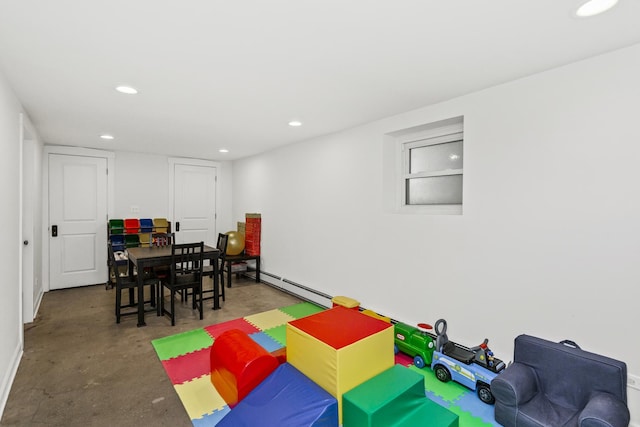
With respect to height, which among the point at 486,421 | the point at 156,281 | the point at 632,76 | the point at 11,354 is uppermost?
the point at 632,76

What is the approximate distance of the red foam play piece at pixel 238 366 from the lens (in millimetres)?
2076

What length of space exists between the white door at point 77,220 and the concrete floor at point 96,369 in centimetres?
93

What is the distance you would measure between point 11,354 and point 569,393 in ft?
13.6

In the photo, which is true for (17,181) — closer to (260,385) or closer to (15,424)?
(15,424)

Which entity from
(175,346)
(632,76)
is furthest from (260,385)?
(632,76)

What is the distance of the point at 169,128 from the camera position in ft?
13.0

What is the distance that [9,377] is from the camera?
2.40 metres

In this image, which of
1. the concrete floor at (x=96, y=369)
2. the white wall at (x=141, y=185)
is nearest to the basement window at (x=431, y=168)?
the concrete floor at (x=96, y=369)

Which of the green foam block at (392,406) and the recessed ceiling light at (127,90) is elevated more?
the recessed ceiling light at (127,90)

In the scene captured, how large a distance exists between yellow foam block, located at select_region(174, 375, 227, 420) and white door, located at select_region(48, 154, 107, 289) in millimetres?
4161

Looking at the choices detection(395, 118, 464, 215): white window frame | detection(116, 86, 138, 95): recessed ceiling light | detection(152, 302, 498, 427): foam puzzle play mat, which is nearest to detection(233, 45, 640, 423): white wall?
detection(395, 118, 464, 215): white window frame

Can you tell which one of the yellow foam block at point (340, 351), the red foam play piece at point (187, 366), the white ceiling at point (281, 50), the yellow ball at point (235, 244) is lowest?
the red foam play piece at point (187, 366)

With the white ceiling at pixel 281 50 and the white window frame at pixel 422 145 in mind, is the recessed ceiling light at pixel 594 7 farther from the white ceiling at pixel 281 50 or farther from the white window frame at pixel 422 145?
the white window frame at pixel 422 145

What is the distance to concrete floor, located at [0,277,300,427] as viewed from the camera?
6.90 ft
